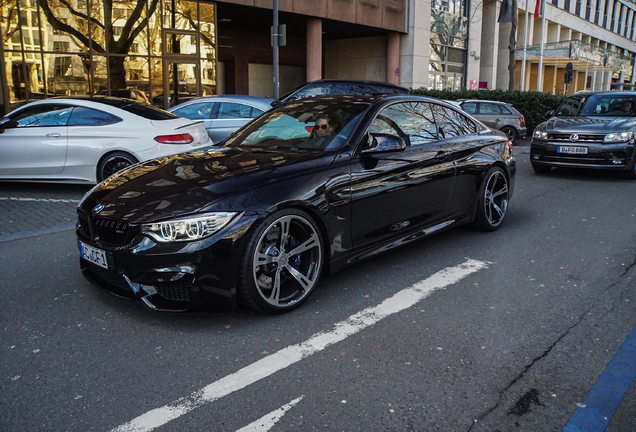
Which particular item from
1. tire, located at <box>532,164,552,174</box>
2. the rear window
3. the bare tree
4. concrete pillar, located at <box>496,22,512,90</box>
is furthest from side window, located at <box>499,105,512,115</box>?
concrete pillar, located at <box>496,22,512,90</box>

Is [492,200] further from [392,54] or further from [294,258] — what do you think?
[392,54]

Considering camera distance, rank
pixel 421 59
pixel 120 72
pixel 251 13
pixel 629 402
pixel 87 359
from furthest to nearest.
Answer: pixel 421 59 → pixel 251 13 → pixel 120 72 → pixel 87 359 → pixel 629 402

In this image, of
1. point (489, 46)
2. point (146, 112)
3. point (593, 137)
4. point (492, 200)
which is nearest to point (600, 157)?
point (593, 137)

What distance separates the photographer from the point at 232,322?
157 inches

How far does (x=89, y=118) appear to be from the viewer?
347 inches

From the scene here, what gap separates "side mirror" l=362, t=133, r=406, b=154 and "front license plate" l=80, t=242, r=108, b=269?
6.85 feet

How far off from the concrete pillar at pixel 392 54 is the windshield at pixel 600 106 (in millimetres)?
18586

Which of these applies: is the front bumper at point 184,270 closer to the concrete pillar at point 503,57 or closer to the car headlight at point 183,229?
the car headlight at point 183,229

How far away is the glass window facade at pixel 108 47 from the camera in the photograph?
1641cm

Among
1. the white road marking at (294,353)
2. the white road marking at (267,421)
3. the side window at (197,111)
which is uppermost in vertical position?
the side window at (197,111)

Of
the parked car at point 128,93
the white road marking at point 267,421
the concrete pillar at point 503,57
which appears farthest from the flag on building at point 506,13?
the white road marking at point 267,421

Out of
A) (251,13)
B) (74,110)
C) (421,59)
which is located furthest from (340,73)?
(74,110)

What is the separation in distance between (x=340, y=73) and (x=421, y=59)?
5629 mm

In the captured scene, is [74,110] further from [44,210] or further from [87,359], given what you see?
[87,359]
